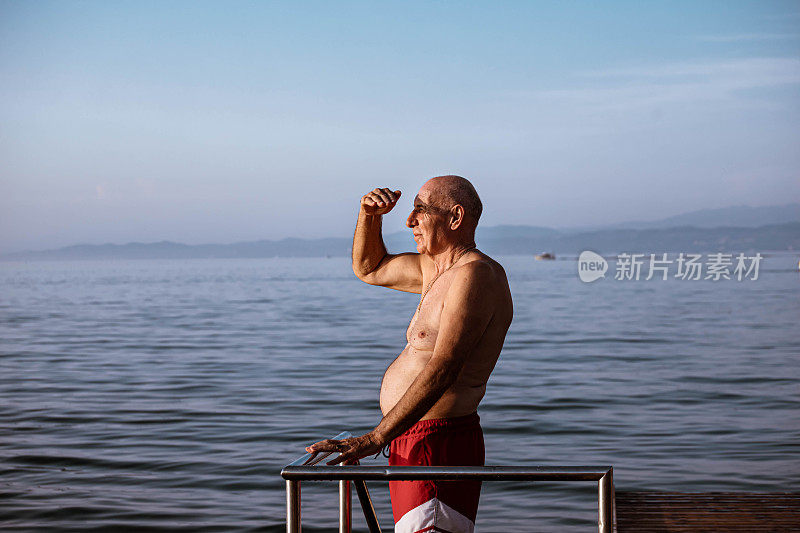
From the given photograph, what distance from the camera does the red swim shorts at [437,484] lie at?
304 cm

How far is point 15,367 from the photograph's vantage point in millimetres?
20391

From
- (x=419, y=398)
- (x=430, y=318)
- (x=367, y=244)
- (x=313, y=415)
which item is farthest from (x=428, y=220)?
(x=313, y=415)

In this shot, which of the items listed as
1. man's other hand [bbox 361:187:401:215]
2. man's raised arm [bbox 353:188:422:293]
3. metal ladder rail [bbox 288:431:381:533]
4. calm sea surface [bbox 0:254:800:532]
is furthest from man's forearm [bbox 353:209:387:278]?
calm sea surface [bbox 0:254:800:532]

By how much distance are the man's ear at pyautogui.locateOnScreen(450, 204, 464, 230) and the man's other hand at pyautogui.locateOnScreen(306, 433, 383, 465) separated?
28.6 inches

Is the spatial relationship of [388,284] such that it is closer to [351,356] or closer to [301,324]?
[351,356]

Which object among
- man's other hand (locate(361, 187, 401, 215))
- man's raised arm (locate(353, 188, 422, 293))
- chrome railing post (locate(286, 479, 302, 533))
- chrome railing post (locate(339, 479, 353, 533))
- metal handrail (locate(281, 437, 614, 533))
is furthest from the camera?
man's raised arm (locate(353, 188, 422, 293))

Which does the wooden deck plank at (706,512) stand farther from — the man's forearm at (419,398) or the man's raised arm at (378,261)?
the man's forearm at (419,398)

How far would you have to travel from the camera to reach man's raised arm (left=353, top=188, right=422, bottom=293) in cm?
361

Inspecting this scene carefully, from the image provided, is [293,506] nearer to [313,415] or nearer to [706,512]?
[706,512]

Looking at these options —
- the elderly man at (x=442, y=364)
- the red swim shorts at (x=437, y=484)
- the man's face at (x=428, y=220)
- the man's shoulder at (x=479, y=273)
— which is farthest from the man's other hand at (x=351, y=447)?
the man's face at (x=428, y=220)

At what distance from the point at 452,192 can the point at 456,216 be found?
3.1 inches

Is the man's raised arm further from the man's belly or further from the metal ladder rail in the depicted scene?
the metal ladder rail

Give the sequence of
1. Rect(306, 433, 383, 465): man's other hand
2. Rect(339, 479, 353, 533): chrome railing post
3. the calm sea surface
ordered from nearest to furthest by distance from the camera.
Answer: Rect(306, 433, 383, 465): man's other hand < Rect(339, 479, 353, 533): chrome railing post < the calm sea surface

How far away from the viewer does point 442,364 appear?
→ 2.96 meters
